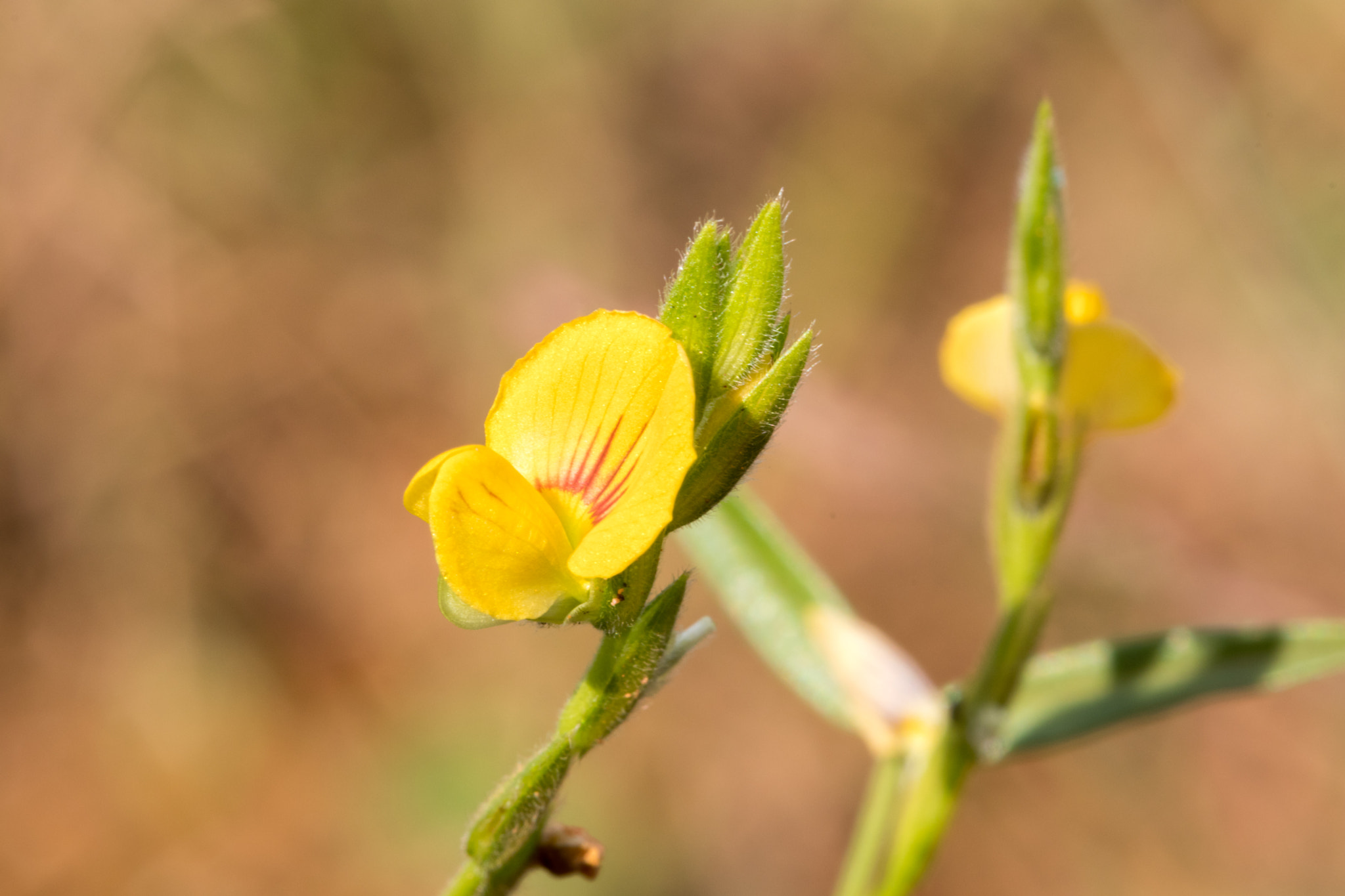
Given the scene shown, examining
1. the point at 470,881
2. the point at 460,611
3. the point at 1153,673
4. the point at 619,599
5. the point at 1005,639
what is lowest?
the point at 1153,673

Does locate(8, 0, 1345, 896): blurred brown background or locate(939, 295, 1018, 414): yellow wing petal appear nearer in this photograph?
locate(939, 295, 1018, 414): yellow wing petal

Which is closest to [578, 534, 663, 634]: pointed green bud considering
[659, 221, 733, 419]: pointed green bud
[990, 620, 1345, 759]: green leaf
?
[659, 221, 733, 419]: pointed green bud

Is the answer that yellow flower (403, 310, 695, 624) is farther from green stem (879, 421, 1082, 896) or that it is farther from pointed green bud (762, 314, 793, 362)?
green stem (879, 421, 1082, 896)

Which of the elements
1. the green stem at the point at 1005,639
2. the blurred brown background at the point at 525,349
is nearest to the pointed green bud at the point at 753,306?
the green stem at the point at 1005,639

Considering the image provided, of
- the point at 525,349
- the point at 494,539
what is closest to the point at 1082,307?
the point at 494,539

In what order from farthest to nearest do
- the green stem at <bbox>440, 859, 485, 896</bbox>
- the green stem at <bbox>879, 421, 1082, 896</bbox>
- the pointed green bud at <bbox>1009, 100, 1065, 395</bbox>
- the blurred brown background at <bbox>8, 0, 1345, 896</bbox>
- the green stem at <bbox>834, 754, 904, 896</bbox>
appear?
the blurred brown background at <bbox>8, 0, 1345, 896</bbox> < the green stem at <bbox>834, 754, 904, 896</bbox> < the green stem at <bbox>879, 421, 1082, 896</bbox> < the pointed green bud at <bbox>1009, 100, 1065, 395</bbox> < the green stem at <bbox>440, 859, 485, 896</bbox>

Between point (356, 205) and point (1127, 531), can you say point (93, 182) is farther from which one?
point (1127, 531)

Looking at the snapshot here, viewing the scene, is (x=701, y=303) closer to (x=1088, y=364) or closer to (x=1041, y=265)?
(x=1041, y=265)

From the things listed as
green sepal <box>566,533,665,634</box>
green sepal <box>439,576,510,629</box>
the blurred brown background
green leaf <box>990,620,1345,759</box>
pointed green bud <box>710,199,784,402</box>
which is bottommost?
green leaf <box>990,620,1345,759</box>
